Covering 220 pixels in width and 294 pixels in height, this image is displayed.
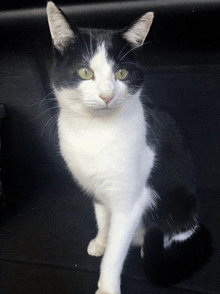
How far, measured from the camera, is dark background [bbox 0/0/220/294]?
63 cm

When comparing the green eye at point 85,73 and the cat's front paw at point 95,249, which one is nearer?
the green eye at point 85,73

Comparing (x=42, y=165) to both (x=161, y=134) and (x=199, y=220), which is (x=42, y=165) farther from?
(x=199, y=220)

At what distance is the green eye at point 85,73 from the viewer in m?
0.57

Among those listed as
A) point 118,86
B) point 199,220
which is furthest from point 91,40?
point 199,220

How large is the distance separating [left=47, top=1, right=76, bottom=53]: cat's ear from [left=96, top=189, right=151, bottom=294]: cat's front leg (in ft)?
1.42

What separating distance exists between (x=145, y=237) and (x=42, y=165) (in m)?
0.38

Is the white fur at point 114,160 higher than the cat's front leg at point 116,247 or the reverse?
higher

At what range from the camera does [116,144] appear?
63 centimetres

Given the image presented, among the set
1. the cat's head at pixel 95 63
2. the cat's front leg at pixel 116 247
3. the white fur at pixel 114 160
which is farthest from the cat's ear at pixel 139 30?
the cat's front leg at pixel 116 247

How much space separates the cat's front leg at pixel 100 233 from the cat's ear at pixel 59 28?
0.44 metres

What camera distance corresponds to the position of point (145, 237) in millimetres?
705

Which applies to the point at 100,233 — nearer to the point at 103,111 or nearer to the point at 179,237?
the point at 179,237

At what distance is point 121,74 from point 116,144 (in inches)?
6.9

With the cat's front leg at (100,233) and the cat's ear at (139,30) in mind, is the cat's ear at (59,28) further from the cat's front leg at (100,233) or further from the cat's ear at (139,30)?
the cat's front leg at (100,233)
